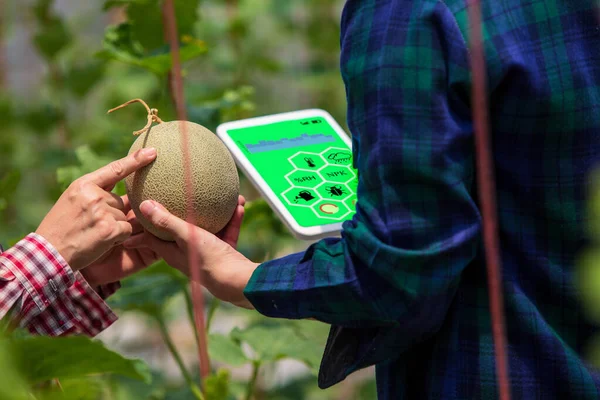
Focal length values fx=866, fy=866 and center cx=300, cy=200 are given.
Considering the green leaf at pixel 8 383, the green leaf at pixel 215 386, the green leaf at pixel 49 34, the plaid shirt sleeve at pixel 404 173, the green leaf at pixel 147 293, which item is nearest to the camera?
the green leaf at pixel 8 383

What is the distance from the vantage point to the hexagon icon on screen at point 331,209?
3.09 feet

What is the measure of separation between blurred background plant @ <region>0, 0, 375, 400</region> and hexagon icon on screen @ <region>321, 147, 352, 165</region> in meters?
0.33

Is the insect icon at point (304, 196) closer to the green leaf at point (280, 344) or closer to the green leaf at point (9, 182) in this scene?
the green leaf at point (280, 344)

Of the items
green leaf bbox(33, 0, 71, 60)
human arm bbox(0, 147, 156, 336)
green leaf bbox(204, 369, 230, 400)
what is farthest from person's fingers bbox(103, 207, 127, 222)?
green leaf bbox(33, 0, 71, 60)

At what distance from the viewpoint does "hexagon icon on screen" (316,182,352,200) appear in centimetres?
97

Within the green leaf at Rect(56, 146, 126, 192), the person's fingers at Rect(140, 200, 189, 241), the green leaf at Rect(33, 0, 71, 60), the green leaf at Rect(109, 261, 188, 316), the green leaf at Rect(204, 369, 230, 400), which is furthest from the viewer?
the green leaf at Rect(33, 0, 71, 60)

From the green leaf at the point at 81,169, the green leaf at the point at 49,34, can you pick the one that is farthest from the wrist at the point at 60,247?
the green leaf at the point at 49,34

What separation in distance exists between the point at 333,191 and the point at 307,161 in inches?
2.2

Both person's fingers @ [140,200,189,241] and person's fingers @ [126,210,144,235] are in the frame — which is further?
person's fingers @ [126,210,144,235]

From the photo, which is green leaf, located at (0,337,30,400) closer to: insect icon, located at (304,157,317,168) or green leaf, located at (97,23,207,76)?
insect icon, located at (304,157,317,168)

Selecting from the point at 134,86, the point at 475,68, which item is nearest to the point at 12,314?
the point at 475,68

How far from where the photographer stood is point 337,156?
3.38 ft

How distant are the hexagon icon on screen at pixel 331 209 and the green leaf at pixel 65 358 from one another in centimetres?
33

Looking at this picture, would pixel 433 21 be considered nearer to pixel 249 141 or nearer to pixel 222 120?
pixel 249 141
